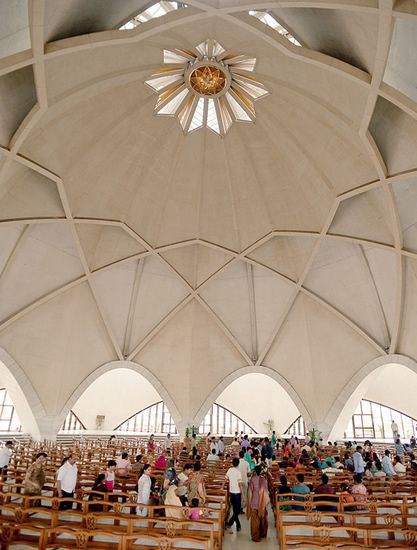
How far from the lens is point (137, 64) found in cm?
1611

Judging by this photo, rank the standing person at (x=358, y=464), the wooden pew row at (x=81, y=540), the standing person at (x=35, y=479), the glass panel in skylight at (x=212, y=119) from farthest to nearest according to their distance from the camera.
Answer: the glass panel in skylight at (x=212, y=119), the standing person at (x=358, y=464), the standing person at (x=35, y=479), the wooden pew row at (x=81, y=540)

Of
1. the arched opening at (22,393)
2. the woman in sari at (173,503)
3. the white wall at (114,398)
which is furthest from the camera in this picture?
the white wall at (114,398)

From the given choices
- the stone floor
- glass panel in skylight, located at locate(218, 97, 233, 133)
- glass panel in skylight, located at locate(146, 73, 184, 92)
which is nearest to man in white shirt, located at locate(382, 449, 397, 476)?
the stone floor

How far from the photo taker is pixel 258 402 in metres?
38.2

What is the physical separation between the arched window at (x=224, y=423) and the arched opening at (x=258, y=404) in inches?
0.8

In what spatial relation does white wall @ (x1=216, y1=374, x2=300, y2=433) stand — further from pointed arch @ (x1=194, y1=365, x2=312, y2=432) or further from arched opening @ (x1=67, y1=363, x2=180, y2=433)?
pointed arch @ (x1=194, y1=365, x2=312, y2=432)

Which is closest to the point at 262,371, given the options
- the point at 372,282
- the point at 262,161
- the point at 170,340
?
the point at 170,340

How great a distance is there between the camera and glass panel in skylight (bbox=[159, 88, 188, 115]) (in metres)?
20.4

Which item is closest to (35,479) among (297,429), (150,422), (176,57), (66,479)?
(66,479)

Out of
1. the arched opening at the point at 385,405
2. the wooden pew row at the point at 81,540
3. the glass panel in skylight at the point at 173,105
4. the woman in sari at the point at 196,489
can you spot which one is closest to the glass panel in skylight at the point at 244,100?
the glass panel in skylight at the point at 173,105

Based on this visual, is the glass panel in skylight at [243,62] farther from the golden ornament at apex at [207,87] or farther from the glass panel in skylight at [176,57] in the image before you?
the glass panel in skylight at [176,57]

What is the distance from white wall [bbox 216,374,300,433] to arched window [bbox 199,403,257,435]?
0.61 metres

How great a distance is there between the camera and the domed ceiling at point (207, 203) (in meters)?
12.4

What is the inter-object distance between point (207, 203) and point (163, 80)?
7466mm
